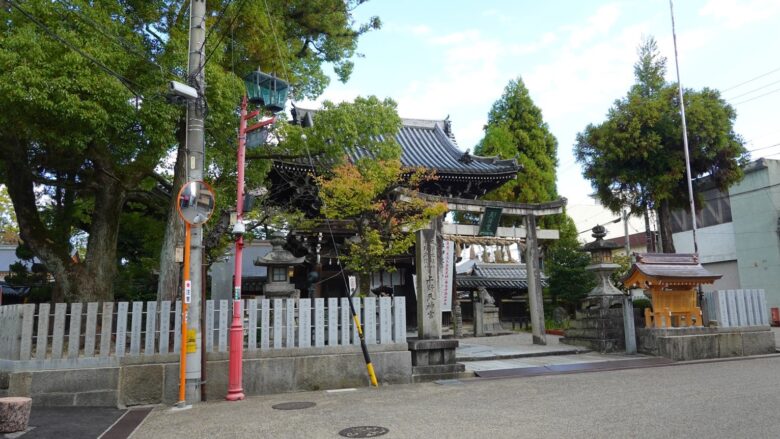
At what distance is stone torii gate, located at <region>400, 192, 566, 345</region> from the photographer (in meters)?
11.3

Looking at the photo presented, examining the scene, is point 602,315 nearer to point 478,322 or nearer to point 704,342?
point 704,342

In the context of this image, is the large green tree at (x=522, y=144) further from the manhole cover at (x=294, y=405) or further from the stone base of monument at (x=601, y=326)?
the manhole cover at (x=294, y=405)

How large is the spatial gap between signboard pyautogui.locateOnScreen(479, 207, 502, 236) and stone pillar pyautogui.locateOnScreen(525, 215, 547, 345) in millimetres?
1595

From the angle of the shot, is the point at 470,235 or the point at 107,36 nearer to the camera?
the point at 107,36

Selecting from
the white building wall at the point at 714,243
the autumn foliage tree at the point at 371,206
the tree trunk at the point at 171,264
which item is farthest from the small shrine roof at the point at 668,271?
the white building wall at the point at 714,243

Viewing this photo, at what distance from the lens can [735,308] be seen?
13.8 meters

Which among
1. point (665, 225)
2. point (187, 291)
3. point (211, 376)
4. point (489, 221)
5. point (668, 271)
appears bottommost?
point (211, 376)

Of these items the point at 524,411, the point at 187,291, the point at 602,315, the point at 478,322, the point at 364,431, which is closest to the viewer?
the point at 364,431

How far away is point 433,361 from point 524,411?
371 centimetres

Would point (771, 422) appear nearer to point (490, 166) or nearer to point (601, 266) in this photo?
point (601, 266)

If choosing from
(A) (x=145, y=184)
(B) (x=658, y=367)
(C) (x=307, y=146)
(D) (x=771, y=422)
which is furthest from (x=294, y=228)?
(D) (x=771, y=422)

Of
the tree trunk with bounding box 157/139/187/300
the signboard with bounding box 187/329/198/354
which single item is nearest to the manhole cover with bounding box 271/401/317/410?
the signboard with bounding box 187/329/198/354

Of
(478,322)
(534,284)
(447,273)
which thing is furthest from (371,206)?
(478,322)

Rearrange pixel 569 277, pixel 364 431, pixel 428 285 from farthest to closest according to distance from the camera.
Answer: pixel 569 277
pixel 428 285
pixel 364 431
